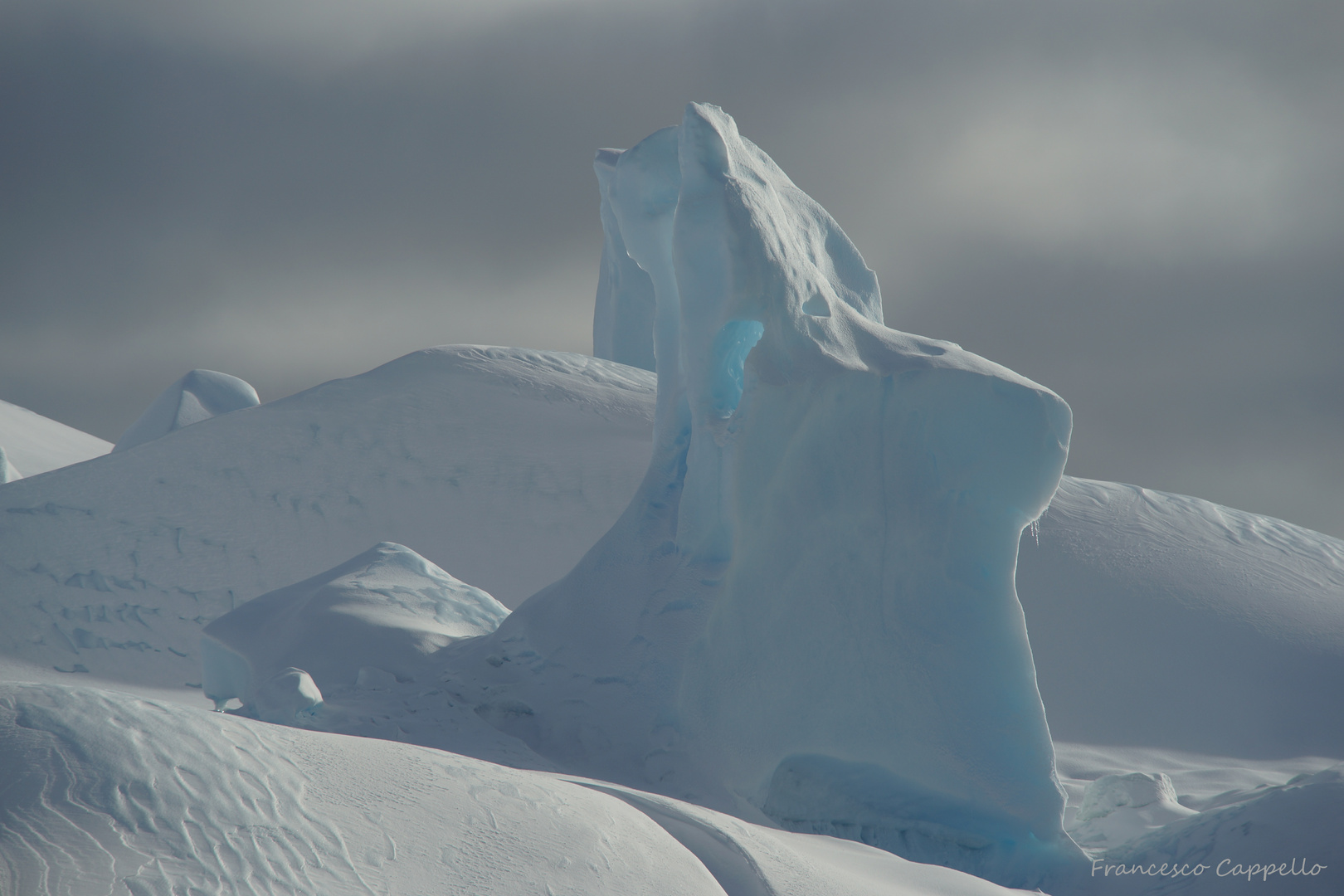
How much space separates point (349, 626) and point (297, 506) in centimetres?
511

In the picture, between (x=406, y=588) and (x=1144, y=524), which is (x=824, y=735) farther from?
(x=1144, y=524)

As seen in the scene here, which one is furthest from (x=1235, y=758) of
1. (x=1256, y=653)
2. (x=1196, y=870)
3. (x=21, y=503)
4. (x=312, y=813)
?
(x=21, y=503)

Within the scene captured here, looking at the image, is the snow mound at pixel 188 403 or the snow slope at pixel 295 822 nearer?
the snow slope at pixel 295 822

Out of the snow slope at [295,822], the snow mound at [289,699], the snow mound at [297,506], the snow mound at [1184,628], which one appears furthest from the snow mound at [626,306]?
the snow slope at [295,822]

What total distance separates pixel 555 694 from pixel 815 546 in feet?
5.54

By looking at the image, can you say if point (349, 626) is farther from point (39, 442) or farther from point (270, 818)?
point (39, 442)

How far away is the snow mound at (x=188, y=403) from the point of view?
60.7 feet

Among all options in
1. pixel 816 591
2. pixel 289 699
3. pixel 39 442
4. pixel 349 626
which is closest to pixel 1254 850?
pixel 816 591

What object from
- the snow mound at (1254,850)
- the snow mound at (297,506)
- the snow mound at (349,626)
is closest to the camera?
the snow mound at (1254,850)

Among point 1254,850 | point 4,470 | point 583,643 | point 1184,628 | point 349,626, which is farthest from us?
point 4,470

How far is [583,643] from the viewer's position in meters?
6.12

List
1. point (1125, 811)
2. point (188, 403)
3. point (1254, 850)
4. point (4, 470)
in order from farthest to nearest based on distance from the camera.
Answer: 1. point (188, 403)
2. point (4, 470)
3. point (1125, 811)
4. point (1254, 850)

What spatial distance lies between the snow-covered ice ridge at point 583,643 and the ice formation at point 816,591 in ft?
0.09

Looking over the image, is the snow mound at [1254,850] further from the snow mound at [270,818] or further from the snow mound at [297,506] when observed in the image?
the snow mound at [297,506]
